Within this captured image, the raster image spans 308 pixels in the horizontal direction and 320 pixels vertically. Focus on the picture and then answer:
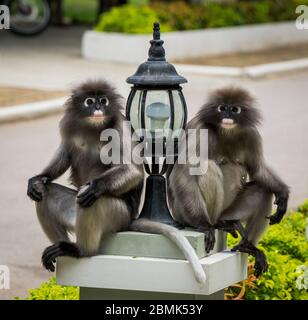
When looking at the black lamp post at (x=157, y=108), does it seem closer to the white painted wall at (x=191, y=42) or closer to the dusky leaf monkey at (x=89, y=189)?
the dusky leaf monkey at (x=89, y=189)

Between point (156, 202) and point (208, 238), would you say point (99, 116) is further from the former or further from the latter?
point (208, 238)

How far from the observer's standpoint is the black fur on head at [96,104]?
6301 millimetres

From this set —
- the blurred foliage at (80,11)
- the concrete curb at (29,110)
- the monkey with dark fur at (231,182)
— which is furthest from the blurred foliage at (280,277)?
the blurred foliage at (80,11)

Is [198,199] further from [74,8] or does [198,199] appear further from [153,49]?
[74,8]

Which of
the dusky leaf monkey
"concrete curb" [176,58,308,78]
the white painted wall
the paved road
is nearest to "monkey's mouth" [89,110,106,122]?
the dusky leaf monkey

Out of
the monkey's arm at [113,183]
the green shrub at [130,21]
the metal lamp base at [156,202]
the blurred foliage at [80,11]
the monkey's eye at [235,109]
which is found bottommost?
the metal lamp base at [156,202]

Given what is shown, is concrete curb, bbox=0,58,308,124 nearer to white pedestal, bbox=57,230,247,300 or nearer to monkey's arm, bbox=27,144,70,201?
monkey's arm, bbox=27,144,70,201

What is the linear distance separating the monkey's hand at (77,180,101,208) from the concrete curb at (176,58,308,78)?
12.4 meters

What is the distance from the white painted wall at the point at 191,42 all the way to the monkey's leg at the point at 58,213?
12667 mm

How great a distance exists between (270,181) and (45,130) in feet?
27.1

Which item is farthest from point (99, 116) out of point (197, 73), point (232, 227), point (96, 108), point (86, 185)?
point (197, 73)

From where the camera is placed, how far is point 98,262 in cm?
609

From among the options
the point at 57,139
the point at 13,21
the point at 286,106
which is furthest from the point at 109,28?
the point at 57,139
